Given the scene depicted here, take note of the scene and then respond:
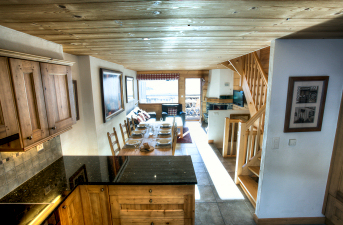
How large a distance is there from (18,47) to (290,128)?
9.20 ft

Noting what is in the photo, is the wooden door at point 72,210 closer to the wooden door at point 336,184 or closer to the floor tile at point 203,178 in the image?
the floor tile at point 203,178

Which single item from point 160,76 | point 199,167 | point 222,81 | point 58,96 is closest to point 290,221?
point 199,167

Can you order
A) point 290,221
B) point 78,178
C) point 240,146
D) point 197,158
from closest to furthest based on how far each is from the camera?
point 78,178
point 290,221
point 240,146
point 197,158

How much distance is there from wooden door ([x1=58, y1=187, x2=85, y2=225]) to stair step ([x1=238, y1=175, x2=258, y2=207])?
89.1 inches

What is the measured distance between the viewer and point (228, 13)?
3.49 feet

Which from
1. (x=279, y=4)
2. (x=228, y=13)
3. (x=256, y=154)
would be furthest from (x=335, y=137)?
(x=228, y=13)

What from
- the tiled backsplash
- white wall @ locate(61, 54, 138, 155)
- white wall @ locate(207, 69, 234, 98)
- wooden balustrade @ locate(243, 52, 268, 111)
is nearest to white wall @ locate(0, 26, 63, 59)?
white wall @ locate(61, 54, 138, 155)

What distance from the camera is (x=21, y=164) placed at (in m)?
1.60

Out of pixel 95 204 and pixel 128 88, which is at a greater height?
pixel 128 88

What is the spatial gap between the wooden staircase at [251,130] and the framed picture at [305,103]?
89 centimetres

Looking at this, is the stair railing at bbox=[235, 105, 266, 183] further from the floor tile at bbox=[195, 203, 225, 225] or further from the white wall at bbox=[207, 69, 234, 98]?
the white wall at bbox=[207, 69, 234, 98]

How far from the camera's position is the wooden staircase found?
2854 millimetres

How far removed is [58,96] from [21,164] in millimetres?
734

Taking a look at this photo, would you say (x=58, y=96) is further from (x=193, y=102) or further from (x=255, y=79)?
(x=193, y=102)
